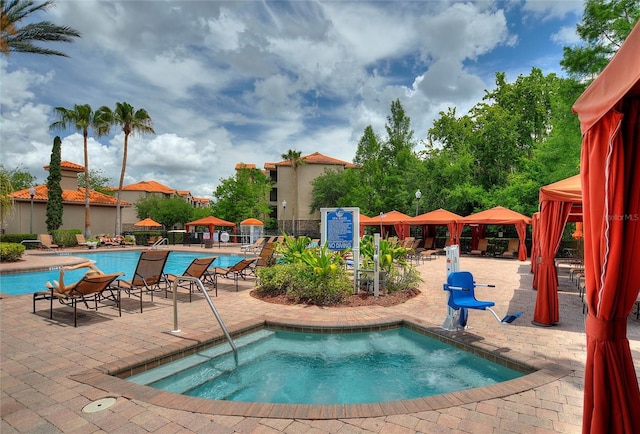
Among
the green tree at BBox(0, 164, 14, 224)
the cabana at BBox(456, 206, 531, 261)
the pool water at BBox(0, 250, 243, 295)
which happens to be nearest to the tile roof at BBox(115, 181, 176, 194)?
the pool water at BBox(0, 250, 243, 295)

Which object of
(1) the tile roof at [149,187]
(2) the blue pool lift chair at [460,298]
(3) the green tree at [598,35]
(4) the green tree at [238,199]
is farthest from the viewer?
(1) the tile roof at [149,187]

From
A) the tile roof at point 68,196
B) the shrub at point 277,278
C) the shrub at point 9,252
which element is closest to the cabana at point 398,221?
the shrub at point 277,278

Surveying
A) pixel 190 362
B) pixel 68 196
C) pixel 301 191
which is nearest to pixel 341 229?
pixel 190 362

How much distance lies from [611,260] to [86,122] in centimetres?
3406

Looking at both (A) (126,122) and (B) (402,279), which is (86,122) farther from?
(B) (402,279)

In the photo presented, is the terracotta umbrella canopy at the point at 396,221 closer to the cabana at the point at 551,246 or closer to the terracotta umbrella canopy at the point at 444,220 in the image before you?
the terracotta umbrella canopy at the point at 444,220

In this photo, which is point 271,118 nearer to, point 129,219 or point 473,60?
point 473,60

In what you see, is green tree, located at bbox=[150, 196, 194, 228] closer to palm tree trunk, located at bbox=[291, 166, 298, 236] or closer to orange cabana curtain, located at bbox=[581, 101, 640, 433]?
palm tree trunk, located at bbox=[291, 166, 298, 236]

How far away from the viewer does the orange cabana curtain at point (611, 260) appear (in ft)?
6.65

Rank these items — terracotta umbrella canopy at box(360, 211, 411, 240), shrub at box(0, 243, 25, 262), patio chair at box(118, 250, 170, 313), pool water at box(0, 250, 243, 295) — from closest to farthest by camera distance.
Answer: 1. patio chair at box(118, 250, 170, 313)
2. pool water at box(0, 250, 243, 295)
3. shrub at box(0, 243, 25, 262)
4. terracotta umbrella canopy at box(360, 211, 411, 240)

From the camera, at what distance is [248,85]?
17.1 metres

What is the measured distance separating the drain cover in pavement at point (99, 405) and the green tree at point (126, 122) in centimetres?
2961

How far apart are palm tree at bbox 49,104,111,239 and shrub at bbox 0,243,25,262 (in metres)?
13.1

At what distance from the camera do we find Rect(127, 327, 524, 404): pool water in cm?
404
